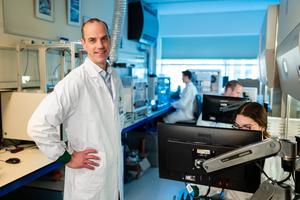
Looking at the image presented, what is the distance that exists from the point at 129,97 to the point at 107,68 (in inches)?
69.9

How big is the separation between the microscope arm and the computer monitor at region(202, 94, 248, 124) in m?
1.71

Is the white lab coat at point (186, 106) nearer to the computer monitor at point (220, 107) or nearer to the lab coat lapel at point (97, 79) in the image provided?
the computer monitor at point (220, 107)

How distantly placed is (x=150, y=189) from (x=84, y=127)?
7.22 ft

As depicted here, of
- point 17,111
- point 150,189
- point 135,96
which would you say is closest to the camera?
point 17,111

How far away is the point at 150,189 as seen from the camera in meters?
3.44

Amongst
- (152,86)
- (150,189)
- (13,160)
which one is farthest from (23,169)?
(152,86)

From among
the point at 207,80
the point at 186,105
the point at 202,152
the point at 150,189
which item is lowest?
the point at 150,189

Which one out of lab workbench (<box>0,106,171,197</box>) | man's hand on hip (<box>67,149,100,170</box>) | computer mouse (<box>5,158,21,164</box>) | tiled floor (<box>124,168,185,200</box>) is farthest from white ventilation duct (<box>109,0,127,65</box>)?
man's hand on hip (<box>67,149,100,170</box>)

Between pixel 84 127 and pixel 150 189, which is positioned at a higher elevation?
pixel 84 127

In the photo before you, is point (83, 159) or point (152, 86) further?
point (152, 86)

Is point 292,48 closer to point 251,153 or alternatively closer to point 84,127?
point 251,153

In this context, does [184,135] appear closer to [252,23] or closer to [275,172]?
[275,172]

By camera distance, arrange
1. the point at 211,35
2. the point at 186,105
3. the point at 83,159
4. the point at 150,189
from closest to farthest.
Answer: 1. the point at 83,159
2. the point at 150,189
3. the point at 186,105
4. the point at 211,35

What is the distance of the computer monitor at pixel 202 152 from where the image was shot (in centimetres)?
104
